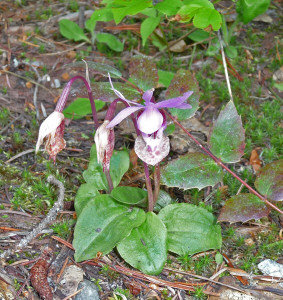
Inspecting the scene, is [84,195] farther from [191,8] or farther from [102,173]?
[191,8]

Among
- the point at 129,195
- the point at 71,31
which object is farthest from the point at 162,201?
the point at 71,31

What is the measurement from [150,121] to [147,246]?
0.77m

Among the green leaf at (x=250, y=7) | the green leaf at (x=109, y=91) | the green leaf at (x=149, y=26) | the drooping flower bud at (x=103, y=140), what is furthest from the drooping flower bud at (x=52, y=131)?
the green leaf at (x=250, y=7)

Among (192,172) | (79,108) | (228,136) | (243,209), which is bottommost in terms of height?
(79,108)

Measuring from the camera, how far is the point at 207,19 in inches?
101

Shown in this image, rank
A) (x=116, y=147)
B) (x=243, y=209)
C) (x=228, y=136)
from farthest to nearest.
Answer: (x=116, y=147)
(x=228, y=136)
(x=243, y=209)

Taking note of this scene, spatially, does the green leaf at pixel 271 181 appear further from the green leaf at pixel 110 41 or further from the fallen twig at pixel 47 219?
the green leaf at pixel 110 41

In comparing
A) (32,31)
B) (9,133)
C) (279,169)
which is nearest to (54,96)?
(9,133)

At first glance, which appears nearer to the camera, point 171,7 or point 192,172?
point 192,172

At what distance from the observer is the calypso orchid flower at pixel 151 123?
195 cm

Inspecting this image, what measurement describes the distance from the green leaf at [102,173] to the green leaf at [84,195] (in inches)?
2.1

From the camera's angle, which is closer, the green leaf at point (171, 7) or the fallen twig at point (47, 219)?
the fallen twig at point (47, 219)

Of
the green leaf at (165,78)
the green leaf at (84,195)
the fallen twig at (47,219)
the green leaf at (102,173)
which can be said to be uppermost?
the green leaf at (165,78)

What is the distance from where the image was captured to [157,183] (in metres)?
2.42
